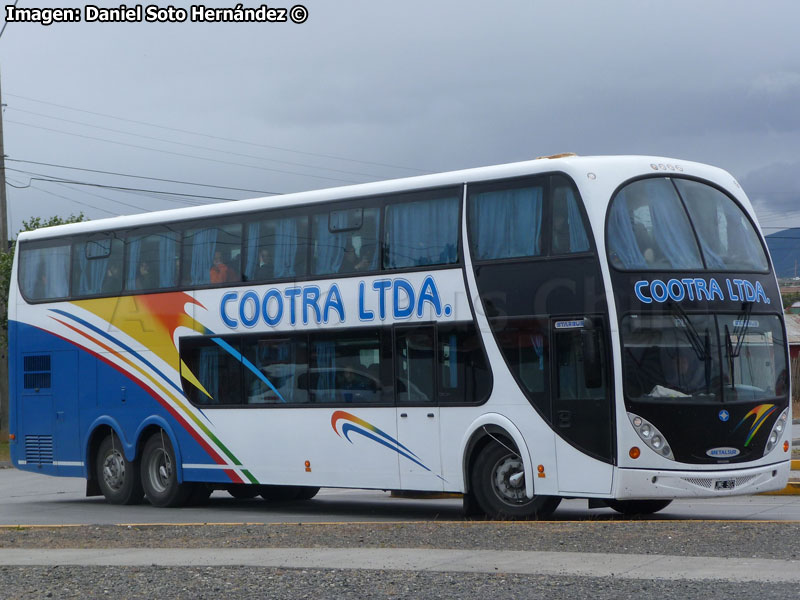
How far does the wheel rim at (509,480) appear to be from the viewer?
14352 mm

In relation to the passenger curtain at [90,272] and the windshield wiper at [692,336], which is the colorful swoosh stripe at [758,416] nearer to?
the windshield wiper at [692,336]

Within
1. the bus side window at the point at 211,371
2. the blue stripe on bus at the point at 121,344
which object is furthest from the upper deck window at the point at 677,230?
the blue stripe on bus at the point at 121,344

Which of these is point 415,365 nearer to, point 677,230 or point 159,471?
point 677,230

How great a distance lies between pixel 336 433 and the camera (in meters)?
16.1

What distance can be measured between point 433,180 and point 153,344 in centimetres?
546

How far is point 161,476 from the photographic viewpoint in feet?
61.6

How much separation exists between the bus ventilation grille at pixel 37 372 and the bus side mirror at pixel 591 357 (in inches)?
392

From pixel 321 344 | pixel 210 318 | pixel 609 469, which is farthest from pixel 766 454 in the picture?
pixel 210 318

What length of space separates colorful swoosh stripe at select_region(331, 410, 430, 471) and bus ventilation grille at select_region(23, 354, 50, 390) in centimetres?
628

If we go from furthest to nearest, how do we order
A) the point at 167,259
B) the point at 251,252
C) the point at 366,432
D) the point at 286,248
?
the point at 167,259, the point at 251,252, the point at 286,248, the point at 366,432

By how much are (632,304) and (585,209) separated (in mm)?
1130

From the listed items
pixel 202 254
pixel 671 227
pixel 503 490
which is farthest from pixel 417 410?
pixel 202 254

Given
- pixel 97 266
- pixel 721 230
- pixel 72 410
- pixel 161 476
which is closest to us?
pixel 721 230

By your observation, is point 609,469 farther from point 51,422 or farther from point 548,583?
point 51,422
